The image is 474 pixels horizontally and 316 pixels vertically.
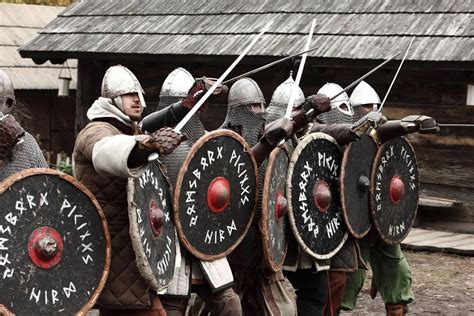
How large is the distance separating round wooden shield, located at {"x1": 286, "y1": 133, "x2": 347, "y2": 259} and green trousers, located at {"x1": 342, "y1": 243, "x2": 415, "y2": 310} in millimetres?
629

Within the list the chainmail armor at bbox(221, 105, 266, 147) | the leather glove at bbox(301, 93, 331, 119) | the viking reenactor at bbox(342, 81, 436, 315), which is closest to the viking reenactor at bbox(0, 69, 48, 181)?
the chainmail armor at bbox(221, 105, 266, 147)

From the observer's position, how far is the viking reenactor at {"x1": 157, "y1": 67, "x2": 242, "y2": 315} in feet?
16.5

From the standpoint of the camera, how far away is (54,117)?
1421 centimetres

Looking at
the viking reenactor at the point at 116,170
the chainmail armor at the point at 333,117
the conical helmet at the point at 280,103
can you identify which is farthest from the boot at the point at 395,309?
the viking reenactor at the point at 116,170

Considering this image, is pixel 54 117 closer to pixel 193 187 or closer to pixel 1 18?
pixel 1 18

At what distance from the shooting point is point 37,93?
14000 millimetres

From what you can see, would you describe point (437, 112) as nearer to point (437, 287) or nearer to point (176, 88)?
point (437, 287)

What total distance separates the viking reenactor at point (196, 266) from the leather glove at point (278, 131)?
0.97 ft

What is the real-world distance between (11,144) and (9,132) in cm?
7

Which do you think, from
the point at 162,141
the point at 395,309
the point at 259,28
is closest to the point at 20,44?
the point at 259,28

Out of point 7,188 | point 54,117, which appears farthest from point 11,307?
point 54,117

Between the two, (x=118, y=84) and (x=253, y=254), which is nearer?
(x=118, y=84)

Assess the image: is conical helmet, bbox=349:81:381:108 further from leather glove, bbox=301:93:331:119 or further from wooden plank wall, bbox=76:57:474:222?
wooden plank wall, bbox=76:57:474:222

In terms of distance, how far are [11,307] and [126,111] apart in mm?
1096
